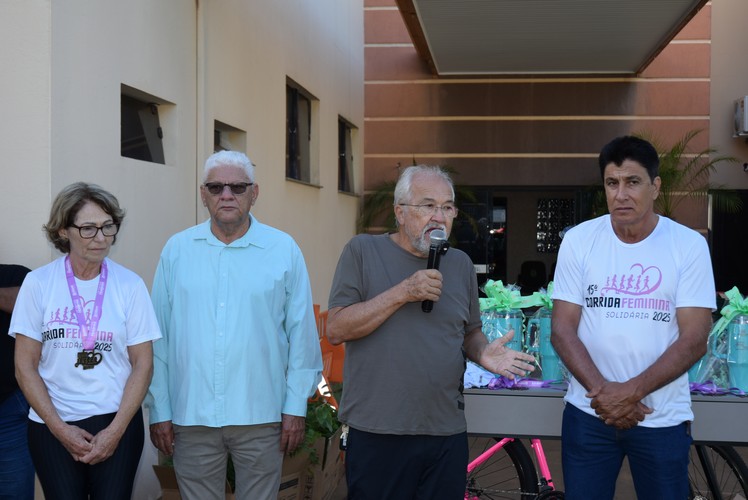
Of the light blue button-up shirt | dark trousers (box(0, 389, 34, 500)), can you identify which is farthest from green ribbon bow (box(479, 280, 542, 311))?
dark trousers (box(0, 389, 34, 500))

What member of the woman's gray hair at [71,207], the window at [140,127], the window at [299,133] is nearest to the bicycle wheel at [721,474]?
the woman's gray hair at [71,207]

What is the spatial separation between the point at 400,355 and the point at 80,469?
1.09 m

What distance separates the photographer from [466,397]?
134 inches

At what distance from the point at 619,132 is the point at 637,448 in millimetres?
9576

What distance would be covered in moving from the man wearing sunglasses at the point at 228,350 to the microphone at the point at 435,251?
603 millimetres

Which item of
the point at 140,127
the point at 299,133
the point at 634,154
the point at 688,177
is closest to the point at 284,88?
the point at 299,133

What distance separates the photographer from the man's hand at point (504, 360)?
8.38 ft

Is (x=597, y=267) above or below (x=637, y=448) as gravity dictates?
above

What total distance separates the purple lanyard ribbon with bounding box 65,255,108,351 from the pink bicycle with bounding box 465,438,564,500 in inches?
77.7

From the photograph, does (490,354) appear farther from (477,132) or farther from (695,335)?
(477,132)

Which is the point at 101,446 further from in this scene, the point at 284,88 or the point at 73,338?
the point at 284,88

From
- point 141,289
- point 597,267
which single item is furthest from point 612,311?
point 141,289

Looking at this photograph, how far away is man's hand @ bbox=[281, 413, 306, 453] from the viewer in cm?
282

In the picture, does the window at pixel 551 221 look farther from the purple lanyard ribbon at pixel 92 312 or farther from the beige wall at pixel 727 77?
the purple lanyard ribbon at pixel 92 312
